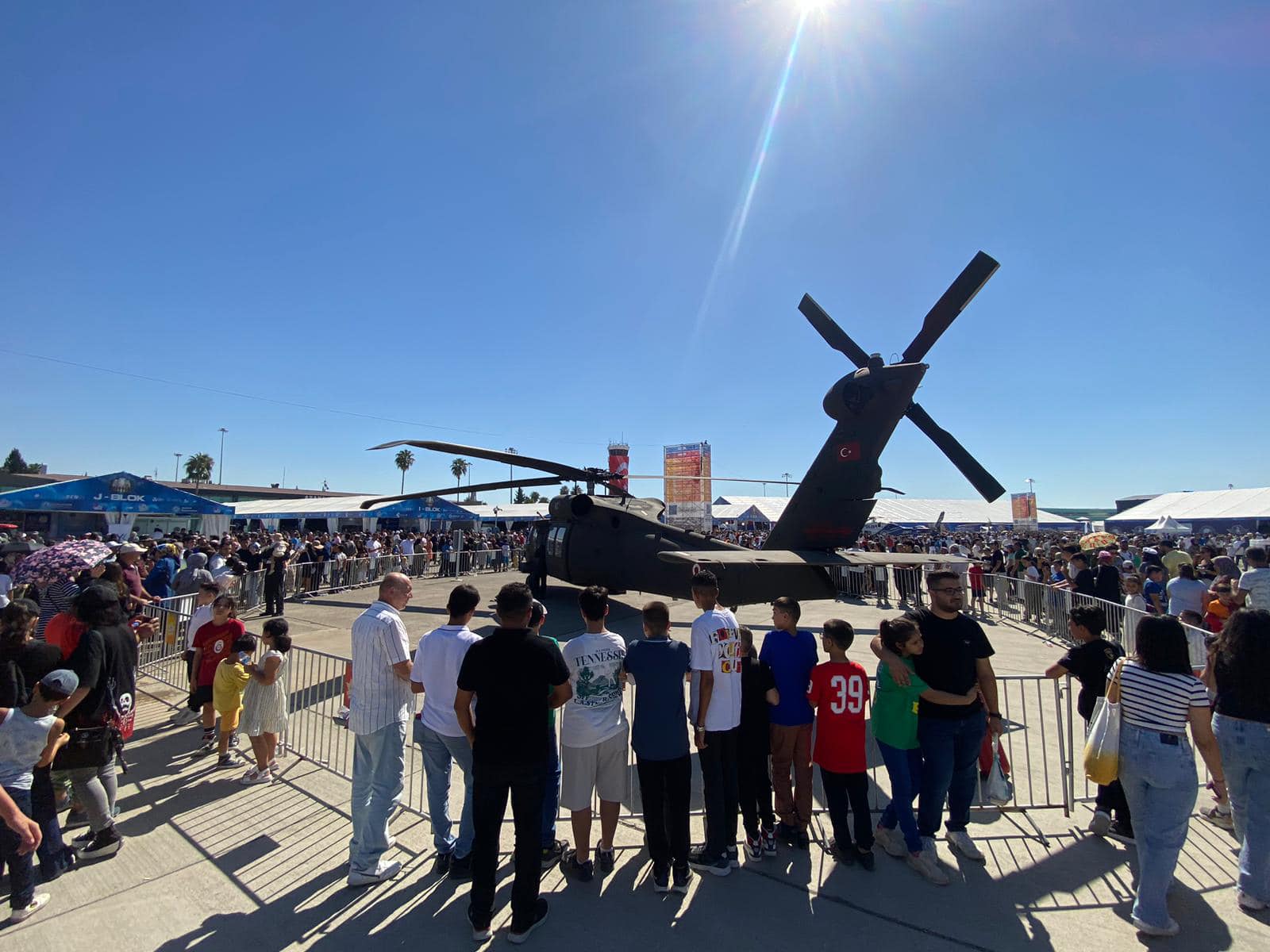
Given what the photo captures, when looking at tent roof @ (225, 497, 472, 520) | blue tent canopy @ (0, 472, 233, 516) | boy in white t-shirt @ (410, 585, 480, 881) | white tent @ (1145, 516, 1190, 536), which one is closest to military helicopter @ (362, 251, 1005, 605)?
boy in white t-shirt @ (410, 585, 480, 881)

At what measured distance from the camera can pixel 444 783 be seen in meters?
3.96

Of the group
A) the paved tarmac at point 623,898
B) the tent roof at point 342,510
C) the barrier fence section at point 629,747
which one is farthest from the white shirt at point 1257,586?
the tent roof at point 342,510

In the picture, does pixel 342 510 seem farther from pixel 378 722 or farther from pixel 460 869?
pixel 460 869

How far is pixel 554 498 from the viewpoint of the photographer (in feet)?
47.0

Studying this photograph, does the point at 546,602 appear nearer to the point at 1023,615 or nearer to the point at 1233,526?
the point at 1023,615

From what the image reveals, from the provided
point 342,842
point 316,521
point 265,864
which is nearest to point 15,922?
point 265,864

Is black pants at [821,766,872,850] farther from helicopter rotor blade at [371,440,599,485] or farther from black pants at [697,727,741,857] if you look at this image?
helicopter rotor blade at [371,440,599,485]

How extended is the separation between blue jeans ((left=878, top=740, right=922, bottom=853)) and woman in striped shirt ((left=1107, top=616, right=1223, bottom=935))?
3.80ft

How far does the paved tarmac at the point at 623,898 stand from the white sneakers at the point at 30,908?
1.9 inches

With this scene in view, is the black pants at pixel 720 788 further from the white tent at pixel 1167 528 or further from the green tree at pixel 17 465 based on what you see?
the green tree at pixel 17 465

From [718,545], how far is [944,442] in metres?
4.86

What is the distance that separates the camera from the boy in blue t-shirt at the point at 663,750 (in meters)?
3.66

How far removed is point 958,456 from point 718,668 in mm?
8733

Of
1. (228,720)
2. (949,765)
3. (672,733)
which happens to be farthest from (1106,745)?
(228,720)
